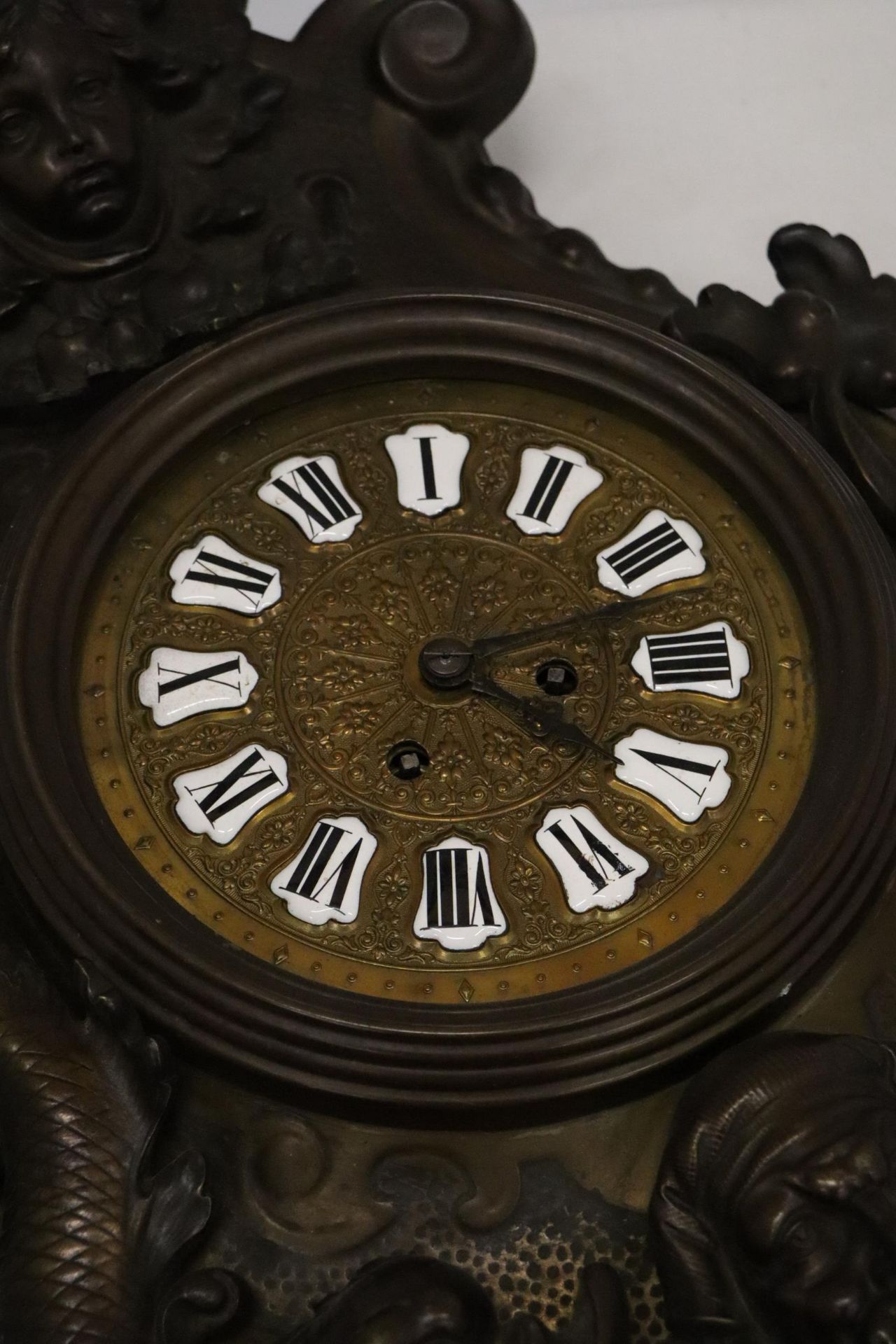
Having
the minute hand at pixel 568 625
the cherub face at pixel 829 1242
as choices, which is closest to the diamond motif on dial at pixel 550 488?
the minute hand at pixel 568 625

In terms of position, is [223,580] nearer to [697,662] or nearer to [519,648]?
[519,648]

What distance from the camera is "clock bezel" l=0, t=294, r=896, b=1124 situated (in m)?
1.90

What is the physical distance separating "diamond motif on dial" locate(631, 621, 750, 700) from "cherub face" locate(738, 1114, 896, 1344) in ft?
1.66

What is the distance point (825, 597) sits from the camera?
2.15 m

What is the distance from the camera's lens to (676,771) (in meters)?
2.10

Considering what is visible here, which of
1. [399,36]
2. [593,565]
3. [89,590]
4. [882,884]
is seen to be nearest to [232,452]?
[89,590]

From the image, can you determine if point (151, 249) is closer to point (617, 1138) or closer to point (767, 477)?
point (767, 477)

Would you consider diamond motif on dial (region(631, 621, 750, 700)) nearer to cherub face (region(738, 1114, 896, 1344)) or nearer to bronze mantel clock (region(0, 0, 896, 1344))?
bronze mantel clock (region(0, 0, 896, 1344))

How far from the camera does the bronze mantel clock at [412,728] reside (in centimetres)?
184

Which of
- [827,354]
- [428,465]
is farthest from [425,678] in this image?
[827,354]

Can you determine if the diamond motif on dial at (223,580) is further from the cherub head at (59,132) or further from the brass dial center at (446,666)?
the cherub head at (59,132)

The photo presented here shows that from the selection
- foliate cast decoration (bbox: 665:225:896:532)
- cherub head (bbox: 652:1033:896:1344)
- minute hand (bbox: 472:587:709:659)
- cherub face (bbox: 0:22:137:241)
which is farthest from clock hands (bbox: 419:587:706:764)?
cherub face (bbox: 0:22:137:241)

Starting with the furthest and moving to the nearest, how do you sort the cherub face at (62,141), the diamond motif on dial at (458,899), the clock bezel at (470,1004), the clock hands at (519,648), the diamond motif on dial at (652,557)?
1. the cherub face at (62,141)
2. the diamond motif on dial at (652,557)
3. the clock hands at (519,648)
4. the diamond motif on dial at (458,899)
5. the clock bezel at (470,1004)

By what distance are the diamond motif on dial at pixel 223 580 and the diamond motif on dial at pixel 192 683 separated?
0.06 m
